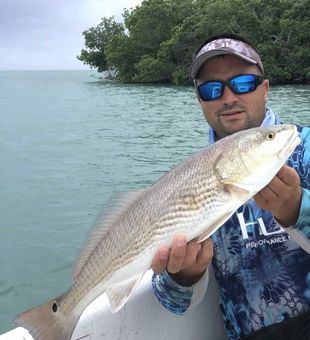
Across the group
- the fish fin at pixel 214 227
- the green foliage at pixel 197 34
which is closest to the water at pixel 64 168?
the fish fin at pixel 214 227

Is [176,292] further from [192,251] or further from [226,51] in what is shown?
[226,51]

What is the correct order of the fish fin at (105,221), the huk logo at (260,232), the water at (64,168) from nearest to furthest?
the fish fin at (105,221)
the huk logo at (260,232)
the water at (64,168)

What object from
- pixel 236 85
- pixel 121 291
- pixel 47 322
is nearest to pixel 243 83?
pixel 236 85

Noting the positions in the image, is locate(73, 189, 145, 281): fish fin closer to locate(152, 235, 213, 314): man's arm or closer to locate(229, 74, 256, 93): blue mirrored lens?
locate(152, 235, 213, 314): man's arm

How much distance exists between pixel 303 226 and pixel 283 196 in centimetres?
20

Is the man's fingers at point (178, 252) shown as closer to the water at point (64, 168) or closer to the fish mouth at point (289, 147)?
the fish mouth at point (289, 147)

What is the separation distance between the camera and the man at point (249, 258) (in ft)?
7.88

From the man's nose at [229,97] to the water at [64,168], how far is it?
4.02 m

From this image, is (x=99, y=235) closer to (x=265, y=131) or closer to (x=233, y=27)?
(x=265, y=131)

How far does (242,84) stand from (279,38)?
48.4 meters

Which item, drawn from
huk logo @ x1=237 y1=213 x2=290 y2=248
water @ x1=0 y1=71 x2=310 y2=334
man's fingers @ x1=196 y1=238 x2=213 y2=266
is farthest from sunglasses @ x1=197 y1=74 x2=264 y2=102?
water @ x1=0 y1=71 x2=310 y2=334

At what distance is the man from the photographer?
240 centimetres

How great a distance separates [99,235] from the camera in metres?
2.20

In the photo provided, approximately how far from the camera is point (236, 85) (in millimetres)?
2691
